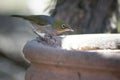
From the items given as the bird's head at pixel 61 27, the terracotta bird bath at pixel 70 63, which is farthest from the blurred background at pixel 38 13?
the terracotta bird bath at pixel 70 63

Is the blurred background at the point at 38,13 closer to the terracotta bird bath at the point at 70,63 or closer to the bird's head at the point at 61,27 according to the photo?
the bird's head at the point at 61,27

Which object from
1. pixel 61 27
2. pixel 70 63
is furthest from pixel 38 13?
pixel 70 63

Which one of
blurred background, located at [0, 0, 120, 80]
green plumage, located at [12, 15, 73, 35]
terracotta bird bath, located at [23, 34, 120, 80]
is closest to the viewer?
terracotta bird bath, located at [23, 34, 120, 80]

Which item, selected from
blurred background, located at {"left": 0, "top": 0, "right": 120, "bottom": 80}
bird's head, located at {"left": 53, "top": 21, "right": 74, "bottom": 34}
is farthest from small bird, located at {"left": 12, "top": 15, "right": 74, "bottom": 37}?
blurred background, located at {"left": 0, "top": 0, "right": 120, "bottom": 80}

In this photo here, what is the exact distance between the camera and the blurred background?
3521 mm

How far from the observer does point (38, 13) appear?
445 centimetres

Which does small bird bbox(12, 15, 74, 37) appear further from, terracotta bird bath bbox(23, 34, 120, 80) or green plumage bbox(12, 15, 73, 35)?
terracotta bird bath bbox(23, 34, 120, 80)

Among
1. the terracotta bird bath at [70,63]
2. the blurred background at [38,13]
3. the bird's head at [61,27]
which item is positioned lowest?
the blurred background at [38,13]

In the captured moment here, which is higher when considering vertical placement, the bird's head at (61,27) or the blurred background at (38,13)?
the bird's head at (61,27)

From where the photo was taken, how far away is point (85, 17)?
3531mm

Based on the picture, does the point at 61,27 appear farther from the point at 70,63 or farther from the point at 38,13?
the point at 38,13

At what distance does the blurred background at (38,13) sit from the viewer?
3521mm

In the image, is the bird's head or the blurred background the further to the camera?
the blurred background

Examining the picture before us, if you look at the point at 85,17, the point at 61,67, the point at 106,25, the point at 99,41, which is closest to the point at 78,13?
the point at 85,17
